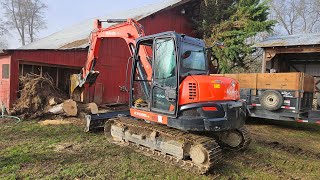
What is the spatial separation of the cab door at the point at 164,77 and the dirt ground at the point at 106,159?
3.81ft

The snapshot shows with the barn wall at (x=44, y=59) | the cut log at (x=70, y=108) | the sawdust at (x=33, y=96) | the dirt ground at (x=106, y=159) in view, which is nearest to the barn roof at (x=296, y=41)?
the dirt ground at (x=106, y=159)

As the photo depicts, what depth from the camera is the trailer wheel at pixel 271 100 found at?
367 inches

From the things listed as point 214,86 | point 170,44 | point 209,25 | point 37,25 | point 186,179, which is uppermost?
point 37,25

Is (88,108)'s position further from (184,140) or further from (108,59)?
(184,140)

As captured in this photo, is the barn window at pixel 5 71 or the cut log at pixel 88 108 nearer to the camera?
the cut log at pixel 88 108

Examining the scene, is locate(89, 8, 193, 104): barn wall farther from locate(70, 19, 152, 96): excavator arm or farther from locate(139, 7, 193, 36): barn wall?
locate(70, 19, 152, 96): excavator arm

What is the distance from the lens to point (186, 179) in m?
4.87

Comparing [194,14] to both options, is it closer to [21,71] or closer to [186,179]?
[21,71]

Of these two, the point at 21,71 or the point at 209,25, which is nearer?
the point at 21,71

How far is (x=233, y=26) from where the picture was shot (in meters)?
15.5

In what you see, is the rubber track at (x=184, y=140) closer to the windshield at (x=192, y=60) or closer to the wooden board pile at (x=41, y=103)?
the windshield at (x=192, y=60)

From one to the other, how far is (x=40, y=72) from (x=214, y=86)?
889cm

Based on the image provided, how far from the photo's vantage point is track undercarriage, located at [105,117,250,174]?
16.6 feet

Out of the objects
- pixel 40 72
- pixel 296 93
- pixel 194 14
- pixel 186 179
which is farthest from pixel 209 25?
pixel 186 179
